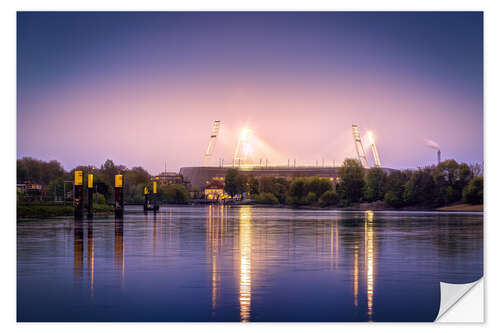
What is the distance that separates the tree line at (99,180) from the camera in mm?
41938

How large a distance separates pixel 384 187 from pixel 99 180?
44.6m

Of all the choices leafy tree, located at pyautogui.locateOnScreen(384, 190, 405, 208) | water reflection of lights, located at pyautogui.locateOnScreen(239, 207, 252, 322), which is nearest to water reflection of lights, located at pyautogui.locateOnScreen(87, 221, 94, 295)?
water reflection of lights, located at pyautogui.locateOnScreen(239, 207, 252, 322)

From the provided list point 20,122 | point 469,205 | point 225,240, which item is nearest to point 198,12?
point 20,122

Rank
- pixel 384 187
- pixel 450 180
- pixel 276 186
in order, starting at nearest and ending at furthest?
pixel 450 180 < pixel 384 187 < pixel 276 186

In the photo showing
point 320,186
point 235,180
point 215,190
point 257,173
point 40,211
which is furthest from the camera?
point 215,190

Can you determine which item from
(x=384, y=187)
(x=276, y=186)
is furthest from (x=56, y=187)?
(x=276, y=186)

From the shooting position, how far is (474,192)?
6369 centimetres

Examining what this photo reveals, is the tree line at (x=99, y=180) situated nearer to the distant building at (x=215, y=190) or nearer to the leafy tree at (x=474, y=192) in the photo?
the distant building at (x=215, y=190)

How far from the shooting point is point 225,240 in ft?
71.7

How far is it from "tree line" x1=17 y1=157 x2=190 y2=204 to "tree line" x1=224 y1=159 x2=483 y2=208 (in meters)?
Answer: 19.3

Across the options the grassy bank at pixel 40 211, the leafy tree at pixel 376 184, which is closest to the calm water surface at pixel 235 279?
the grassy bank at pixel 40 211

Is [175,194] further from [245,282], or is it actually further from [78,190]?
[245,282]
